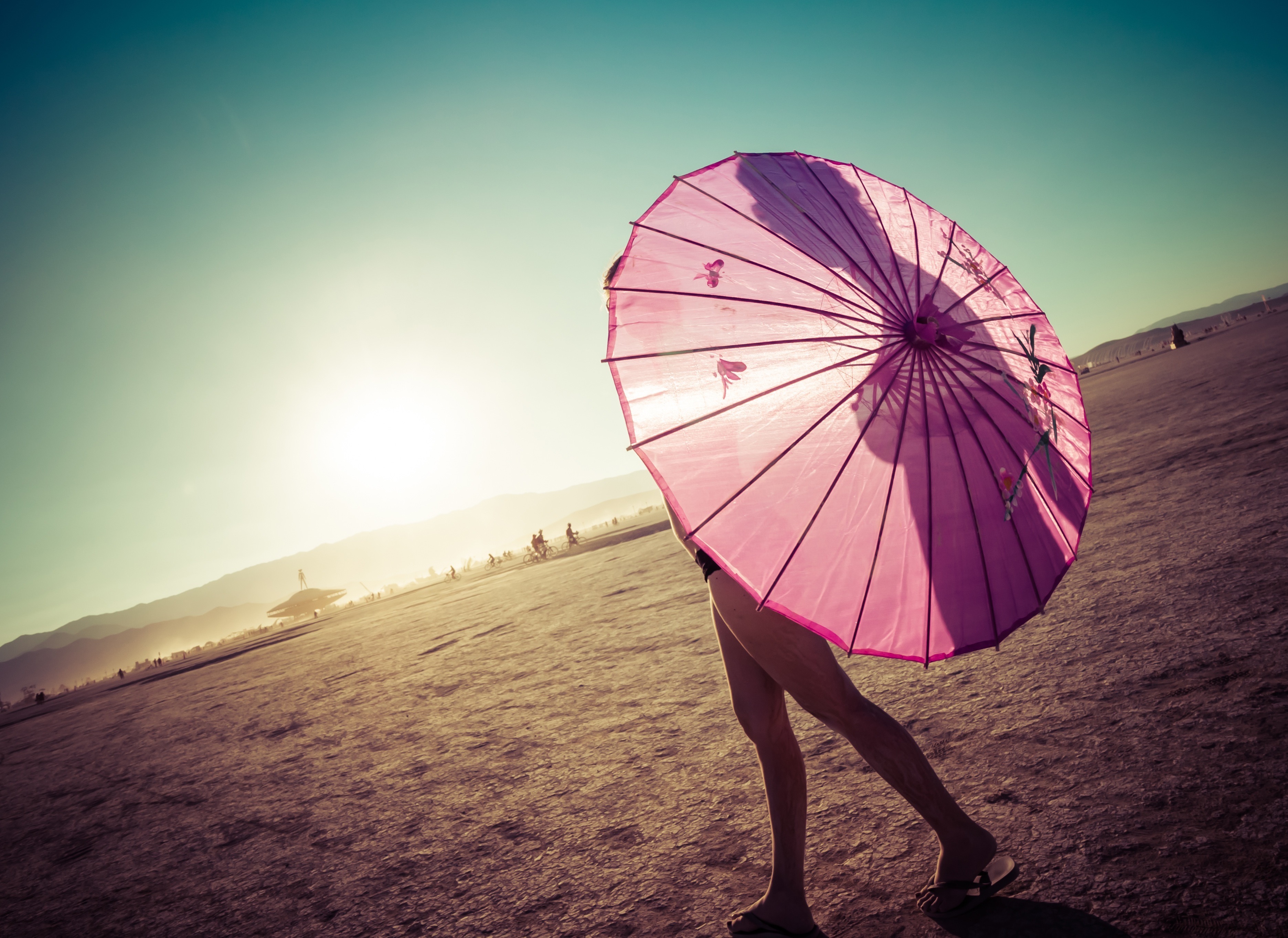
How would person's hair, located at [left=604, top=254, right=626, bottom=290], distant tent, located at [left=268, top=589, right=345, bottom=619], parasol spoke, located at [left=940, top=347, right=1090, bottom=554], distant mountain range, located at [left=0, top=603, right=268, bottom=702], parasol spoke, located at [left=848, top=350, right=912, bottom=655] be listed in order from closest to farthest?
1. parasol spoke, located at [left=848, top=350, right=912, bottom=655]
2. parasol spoke, located at [left=940, top=347, right=1090, bottom=554]
3. person's hair, located at [left=604, top=254, right=626, bottom=290]
4. distant tent, located at [left=268, top=589, right=345, bottom=619]
5. distant mountain range, located at [left=0, top=603, right=268, bottom=702]

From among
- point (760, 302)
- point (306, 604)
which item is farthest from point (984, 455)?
point (306, 604)

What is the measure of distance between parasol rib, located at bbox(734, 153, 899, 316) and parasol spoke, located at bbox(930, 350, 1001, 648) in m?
0.22

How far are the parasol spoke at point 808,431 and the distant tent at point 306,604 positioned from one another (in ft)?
161

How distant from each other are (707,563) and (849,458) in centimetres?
47

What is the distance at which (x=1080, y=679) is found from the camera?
8.89 feet

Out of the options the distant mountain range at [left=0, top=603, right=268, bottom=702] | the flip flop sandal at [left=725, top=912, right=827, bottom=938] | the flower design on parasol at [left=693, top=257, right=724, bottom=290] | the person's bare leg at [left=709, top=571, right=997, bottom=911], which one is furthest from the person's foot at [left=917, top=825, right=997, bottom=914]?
the distant mountain range at [left=0, top=603, right=268, bottom=702]

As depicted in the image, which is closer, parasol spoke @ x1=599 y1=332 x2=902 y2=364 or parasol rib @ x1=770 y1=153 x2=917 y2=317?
parasol spoke @ x1=599 y1=332 x2=902 y2=364

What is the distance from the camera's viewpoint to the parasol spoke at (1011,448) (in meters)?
1.64

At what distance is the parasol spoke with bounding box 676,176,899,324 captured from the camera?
5.29ft

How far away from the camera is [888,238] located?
71.6 inches

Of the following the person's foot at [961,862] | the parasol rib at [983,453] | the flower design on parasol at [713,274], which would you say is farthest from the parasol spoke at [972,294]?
the person's foot at [961,862]

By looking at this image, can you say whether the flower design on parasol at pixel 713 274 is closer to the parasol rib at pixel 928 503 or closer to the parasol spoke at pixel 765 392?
the parasol spoke at pixel 765 392

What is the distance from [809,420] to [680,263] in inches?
23.8

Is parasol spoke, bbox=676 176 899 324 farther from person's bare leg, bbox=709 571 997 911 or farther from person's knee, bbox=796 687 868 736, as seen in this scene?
person's knee, bbox=796 687 868 736
